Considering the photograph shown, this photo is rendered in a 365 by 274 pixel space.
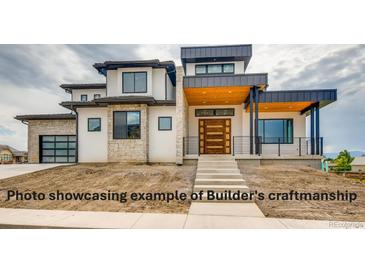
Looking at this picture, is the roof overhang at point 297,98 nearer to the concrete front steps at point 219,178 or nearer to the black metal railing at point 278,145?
the black metal railing at point 278,145

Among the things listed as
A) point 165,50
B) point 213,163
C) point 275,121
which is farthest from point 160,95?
point 275,121

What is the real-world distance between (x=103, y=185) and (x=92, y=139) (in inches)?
236

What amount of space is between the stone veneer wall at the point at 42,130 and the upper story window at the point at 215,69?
979 centimetres

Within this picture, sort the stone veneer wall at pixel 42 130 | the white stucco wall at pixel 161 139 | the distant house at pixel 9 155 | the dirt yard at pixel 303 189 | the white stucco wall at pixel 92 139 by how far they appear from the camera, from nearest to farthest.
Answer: the dirt yard at pixel 303 189 < the white stucco wall at pixel 161 139 < the white stucco wall at pixel 92 139 < the stone veneer wall at pixel 42 130 < the distant house at pixel 9 155

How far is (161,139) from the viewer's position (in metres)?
11.6

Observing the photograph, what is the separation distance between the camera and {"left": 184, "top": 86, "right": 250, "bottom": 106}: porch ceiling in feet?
34.7

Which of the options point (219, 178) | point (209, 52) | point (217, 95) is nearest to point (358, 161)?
point (209, 52)

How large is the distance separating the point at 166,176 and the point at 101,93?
1264 centimetres

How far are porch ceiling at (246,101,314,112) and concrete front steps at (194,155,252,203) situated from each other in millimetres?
4840

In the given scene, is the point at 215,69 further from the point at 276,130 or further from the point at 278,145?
the point at 278,145

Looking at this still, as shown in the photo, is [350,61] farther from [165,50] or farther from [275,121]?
[165,50]

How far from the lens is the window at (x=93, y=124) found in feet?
40.3

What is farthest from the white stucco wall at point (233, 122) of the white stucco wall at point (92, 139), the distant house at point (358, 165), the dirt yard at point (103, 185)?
the distant house at point (358, 165)

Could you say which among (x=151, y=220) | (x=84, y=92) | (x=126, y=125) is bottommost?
(x=151, y=220)
